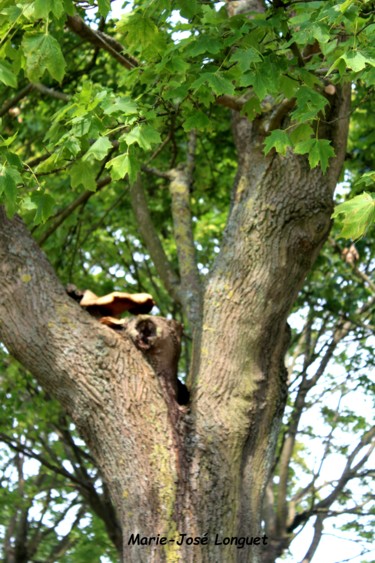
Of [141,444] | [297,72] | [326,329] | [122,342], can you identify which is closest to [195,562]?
[141,444]

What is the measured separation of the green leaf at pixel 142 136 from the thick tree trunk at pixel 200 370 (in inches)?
32.8

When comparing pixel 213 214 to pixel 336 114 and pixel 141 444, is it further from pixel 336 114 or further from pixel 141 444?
pixel 141 444

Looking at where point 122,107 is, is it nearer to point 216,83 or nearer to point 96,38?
point 216,83

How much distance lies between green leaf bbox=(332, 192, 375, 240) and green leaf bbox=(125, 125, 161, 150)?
40.8 inches

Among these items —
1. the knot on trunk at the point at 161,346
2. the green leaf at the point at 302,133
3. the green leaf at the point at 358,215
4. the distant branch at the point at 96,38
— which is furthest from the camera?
the distant branch at the point at 96,38

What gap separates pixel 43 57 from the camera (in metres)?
3.98

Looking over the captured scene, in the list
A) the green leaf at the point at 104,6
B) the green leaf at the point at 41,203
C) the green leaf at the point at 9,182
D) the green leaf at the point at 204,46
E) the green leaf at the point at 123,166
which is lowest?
the green leaf at the point at 9,182

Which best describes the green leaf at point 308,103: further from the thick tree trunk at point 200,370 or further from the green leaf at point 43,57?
the green leaf at point 43,57

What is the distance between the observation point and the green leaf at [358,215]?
348 cm

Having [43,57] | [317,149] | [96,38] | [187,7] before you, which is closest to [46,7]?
[43,57]

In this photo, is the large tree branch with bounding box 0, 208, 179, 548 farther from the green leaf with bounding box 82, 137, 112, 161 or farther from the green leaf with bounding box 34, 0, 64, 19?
the green leaf with bounding box 34, 0, 64, 19

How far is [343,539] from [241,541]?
548cm

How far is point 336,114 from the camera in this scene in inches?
191

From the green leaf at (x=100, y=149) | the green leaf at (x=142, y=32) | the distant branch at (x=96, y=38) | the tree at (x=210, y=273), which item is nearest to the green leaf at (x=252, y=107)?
the tree at (x=210, y=273)
